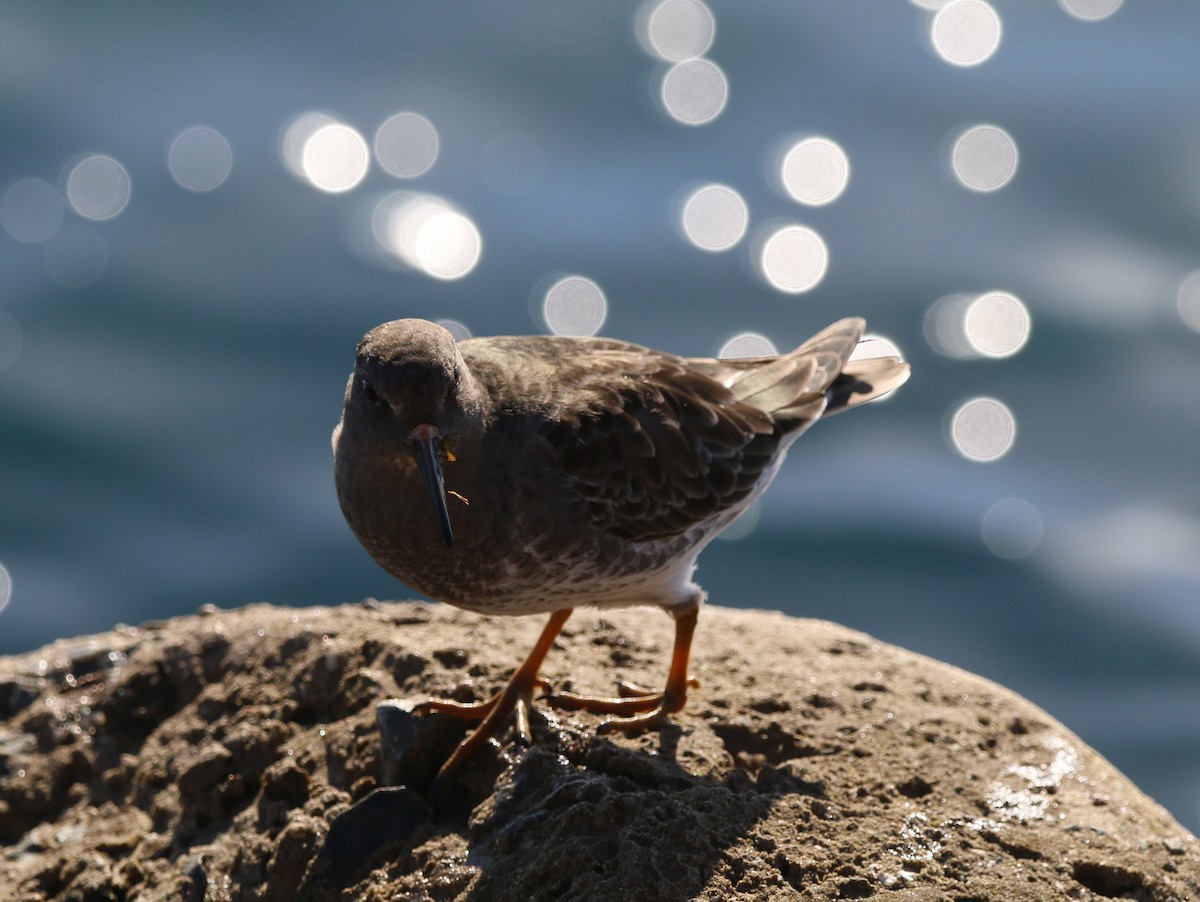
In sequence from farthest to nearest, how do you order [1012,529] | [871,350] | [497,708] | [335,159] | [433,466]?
1. [335,159]
2. [1012,529]
3. [871,350]
4. [497,708]
5. [433,466]

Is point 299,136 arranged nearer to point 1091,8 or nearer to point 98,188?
point 98,188

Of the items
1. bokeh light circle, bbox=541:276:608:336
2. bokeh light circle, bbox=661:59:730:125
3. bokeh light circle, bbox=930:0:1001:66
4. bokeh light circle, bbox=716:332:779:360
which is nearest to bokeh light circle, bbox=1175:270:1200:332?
bokeh light circle, bbox=930:0:1001:66

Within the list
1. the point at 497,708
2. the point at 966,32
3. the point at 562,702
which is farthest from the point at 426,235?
the point at 497,708

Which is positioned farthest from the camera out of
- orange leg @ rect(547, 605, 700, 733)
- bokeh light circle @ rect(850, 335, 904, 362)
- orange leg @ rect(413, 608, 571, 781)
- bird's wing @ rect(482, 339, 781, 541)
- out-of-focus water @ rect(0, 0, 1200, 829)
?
out-of-focus water @ rect(0, 0, 1200, 829)

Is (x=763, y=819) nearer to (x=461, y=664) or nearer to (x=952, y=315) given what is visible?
(x=461, y=664)

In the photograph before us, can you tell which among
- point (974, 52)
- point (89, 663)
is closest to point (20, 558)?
point (89, 663)

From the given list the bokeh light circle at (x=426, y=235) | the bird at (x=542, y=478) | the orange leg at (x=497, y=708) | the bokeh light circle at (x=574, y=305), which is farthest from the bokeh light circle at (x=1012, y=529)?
the orange leg at (x=497, y=708)

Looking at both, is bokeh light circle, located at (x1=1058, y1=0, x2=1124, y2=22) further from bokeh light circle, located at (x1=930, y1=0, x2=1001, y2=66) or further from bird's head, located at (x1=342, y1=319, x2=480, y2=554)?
bird's head, located at (x1=342, y1=319, x2=480, y2=554)
